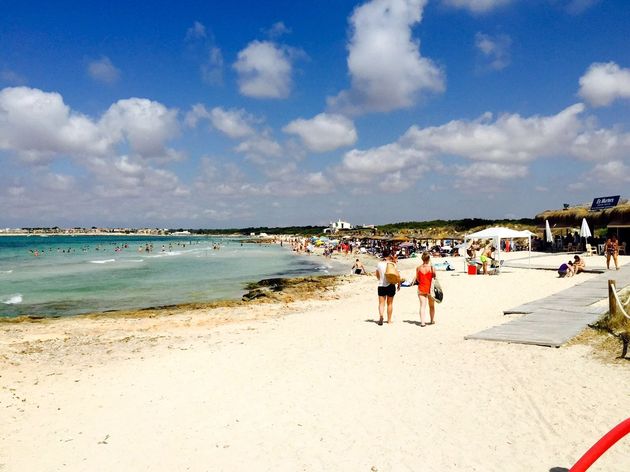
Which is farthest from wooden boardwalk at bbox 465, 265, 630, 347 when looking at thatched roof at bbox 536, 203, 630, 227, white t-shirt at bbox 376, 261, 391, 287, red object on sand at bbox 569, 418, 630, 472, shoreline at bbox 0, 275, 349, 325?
thatched roof at bbox 536, 203, 630, 227

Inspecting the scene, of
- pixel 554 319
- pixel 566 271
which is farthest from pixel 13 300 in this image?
pixel 566 271

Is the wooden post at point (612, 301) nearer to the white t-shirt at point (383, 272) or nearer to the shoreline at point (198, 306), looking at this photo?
the white t-shirt at point (383, 272)

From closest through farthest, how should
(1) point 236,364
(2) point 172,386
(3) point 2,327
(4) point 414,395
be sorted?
(4) point 414,395, (2) point 172,386, (1) point 236,364, (3) point 2,327

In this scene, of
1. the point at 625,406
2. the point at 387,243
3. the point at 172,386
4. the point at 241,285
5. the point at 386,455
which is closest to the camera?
the point at 386,455

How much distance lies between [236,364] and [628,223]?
28253 mm

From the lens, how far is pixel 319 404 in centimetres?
597

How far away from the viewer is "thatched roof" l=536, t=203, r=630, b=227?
27.7 metres

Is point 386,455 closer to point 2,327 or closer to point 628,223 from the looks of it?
point 2,327

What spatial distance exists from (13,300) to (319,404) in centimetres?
2288

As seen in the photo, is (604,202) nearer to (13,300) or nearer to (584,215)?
(584,215)

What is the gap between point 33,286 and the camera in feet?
92.5

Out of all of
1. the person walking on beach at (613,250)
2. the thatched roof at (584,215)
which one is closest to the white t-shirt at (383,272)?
the person walking on beach at (613,250)

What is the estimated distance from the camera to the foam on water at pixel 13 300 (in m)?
21.9

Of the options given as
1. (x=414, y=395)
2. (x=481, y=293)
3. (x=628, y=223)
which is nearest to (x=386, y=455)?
(x=414, y=395)
